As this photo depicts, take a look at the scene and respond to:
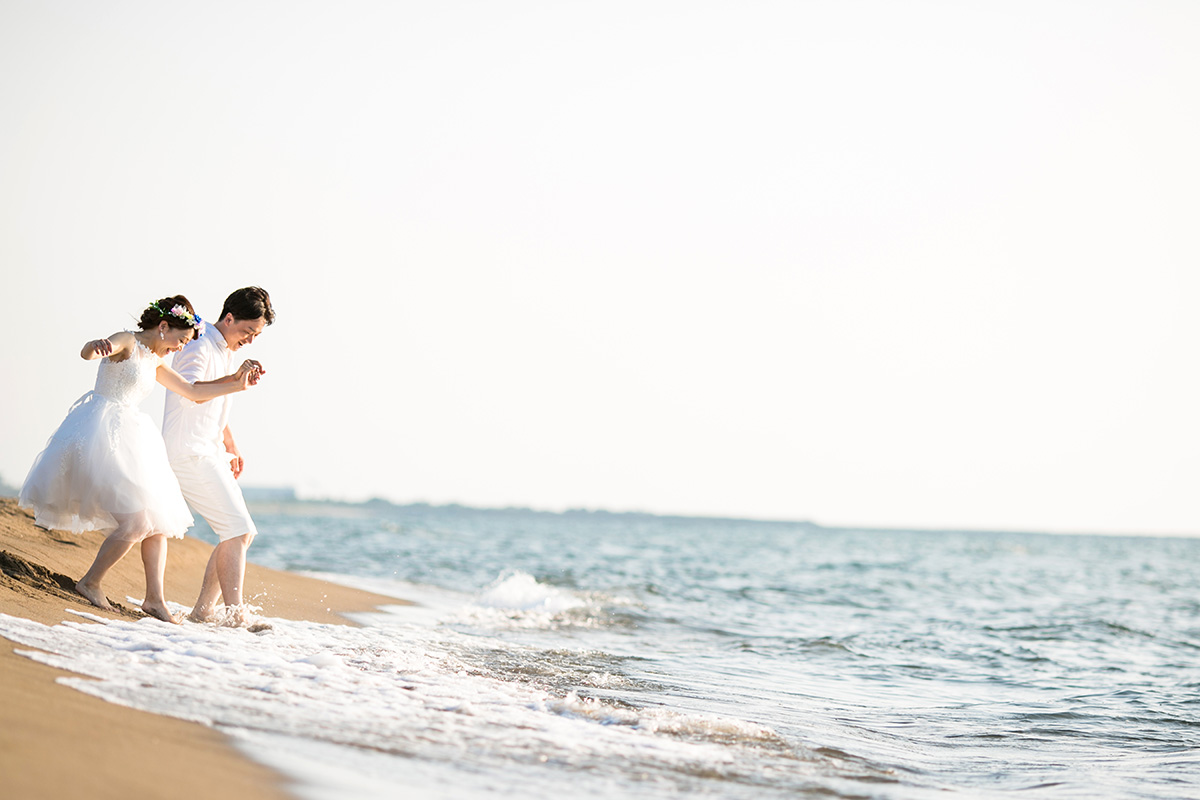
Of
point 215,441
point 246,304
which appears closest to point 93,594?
point 215,441

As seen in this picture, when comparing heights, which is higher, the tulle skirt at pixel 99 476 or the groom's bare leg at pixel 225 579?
the tulle skirt at pixel 99 476

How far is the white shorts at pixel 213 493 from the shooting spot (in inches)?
230

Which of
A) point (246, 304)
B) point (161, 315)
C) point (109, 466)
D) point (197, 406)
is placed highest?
point (246, 304)

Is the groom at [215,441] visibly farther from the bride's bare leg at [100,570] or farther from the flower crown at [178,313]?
the bride's bare leg at [100,570]

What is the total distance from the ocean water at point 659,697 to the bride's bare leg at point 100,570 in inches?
17.7

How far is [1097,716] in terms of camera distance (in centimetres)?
699

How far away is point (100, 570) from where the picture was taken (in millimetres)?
5633

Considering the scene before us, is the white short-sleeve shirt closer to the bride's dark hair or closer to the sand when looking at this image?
the bride's dark hair

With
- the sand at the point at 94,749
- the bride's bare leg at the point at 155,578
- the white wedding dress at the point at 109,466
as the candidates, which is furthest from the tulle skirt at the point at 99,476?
the sand at the point at 94,749

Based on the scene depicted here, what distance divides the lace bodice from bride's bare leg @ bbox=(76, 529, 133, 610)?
32.7 inches

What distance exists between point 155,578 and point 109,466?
0.79 m

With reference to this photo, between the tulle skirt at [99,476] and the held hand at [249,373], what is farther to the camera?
the held hand at [249,373]

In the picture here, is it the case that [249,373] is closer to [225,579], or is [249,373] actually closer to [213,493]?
[213,493]

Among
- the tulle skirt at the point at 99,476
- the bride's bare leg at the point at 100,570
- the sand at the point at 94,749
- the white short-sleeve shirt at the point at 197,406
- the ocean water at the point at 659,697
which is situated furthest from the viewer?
the white short-sleeve shirt at the point at 197,406
